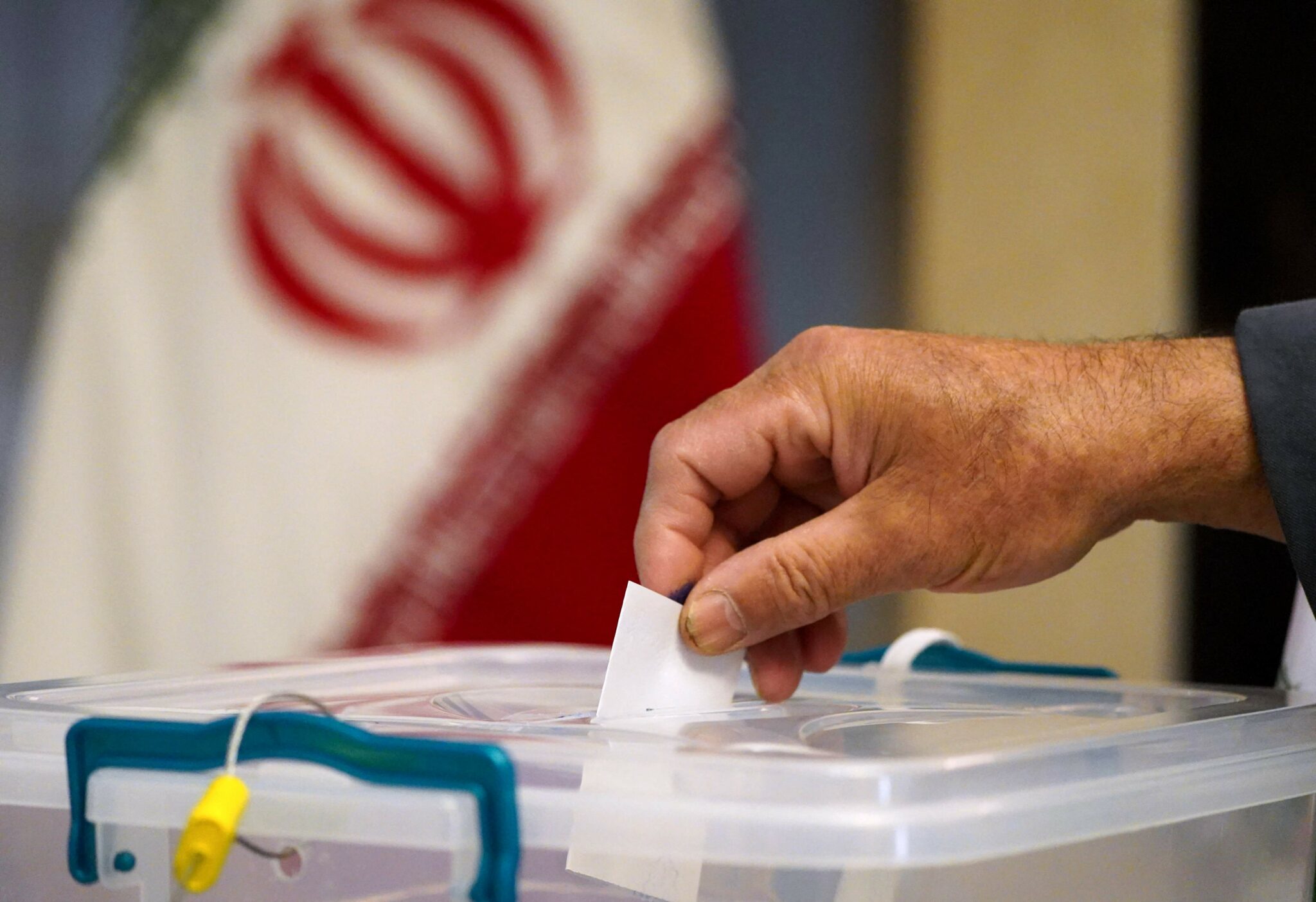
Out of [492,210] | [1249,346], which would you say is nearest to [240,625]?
[492,210]

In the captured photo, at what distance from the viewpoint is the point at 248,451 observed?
1399mm

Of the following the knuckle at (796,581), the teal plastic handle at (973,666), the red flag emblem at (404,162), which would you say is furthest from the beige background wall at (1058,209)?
the knuckle at (796,581)

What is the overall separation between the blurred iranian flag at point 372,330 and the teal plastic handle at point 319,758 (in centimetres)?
91

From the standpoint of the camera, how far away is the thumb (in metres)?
0.61

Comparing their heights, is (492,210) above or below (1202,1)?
below

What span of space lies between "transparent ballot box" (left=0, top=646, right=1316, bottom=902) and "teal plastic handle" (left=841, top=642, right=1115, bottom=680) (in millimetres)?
174

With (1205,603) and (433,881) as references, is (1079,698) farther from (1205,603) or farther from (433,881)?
(1205,603)

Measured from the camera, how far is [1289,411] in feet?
1.98

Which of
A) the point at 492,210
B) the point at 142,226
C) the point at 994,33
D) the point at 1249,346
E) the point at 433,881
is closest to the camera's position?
the point at 433,881

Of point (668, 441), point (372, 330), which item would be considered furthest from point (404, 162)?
point (668, 441)

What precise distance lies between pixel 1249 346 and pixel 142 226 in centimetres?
116

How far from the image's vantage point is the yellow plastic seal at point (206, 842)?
43cm

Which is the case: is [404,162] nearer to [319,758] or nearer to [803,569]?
[803,569]

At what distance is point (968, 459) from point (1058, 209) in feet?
3.89
